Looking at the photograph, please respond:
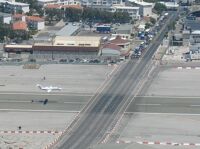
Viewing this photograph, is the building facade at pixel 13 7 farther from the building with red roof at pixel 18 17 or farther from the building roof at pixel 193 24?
the building roof at pixel 193 24

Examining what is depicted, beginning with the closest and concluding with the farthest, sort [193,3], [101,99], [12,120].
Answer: [12,120], [101,99], [193,3]

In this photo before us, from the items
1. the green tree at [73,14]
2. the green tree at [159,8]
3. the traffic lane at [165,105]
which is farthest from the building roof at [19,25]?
the traffic lane at [165,105]

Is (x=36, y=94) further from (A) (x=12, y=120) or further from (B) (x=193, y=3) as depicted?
(B) (x=193, y=3)

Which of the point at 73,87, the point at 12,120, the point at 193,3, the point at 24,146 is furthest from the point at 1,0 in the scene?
the point at 24,146

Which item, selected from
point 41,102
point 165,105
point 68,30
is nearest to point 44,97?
point 41,102

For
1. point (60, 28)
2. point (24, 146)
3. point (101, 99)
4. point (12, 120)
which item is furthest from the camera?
point (60, 28)

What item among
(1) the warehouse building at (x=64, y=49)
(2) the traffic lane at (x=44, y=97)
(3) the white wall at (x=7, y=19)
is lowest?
(2) the traffic lane at (x=44, y=97)

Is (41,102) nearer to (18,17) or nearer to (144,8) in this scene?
(18,17)
